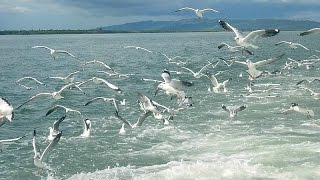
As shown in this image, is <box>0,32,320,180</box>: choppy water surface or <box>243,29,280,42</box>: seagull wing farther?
<box>0,32,320,180</box>: choppy water surface

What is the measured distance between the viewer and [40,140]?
22344 millimetres

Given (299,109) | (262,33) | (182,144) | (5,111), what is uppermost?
(262,33)

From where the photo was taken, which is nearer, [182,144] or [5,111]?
[5,111]

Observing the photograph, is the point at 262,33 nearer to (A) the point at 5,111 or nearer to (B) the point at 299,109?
(A) the point at 5,111

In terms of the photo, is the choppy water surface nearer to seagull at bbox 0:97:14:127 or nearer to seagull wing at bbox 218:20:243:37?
seagull wing at bbox 218:20:243:37

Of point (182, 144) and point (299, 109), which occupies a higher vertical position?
point (299, 109)

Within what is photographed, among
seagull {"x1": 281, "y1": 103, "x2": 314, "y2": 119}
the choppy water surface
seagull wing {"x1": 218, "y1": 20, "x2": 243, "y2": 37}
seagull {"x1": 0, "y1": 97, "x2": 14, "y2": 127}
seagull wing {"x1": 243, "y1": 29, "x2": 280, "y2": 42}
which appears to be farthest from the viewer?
seagull {"x1": 281, "y1": 103, "x2": 314, "y2": 119}

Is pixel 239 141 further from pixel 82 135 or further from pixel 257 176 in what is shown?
pixel 82 135

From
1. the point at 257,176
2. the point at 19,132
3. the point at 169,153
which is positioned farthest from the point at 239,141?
the point at 19,132

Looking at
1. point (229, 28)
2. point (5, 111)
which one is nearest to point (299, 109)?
point (229, 28)

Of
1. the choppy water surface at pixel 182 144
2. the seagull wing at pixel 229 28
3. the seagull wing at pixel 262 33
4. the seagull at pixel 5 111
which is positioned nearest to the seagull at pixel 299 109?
the choppy water surface at pixel 182 144

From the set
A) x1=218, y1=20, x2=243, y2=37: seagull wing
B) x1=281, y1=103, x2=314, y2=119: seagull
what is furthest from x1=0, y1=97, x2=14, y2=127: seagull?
x1=281, y1=103, x2=314, y2=119: seagull

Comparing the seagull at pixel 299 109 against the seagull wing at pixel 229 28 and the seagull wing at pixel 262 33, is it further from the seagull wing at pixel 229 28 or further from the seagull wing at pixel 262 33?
the seagull wing at pixel 262 33

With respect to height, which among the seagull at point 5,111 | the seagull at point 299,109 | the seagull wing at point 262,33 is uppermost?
the seagull wing at point 262,33
